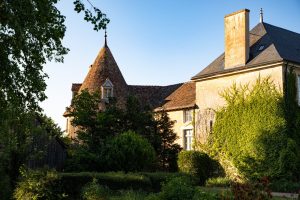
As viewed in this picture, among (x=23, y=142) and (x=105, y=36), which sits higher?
(x=105, y=36)

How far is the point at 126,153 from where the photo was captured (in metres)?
19.5

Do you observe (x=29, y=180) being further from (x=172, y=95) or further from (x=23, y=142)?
(x=172, y=95)

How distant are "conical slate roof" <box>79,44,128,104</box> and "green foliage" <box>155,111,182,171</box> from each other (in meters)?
5.30

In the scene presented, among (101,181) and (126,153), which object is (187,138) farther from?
(101,181)

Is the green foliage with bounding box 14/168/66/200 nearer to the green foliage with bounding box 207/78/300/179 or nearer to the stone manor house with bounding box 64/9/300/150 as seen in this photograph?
the green foliage with bounding box 207/78/300/179

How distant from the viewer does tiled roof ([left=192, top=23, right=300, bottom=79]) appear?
74.0ft

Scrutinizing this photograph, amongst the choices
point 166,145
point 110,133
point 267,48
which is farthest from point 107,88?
point 267,48

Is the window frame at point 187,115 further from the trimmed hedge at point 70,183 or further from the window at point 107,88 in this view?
the trimmed hedge at point 70,183

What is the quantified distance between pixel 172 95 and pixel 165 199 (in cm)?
1919

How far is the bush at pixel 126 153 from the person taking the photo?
63.8ft

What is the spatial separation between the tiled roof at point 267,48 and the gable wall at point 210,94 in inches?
19.2

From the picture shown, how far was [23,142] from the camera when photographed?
671 inches

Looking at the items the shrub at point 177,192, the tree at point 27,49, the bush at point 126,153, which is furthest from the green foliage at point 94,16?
the bush at point 126,153

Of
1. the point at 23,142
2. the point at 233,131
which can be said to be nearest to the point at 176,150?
the point at 233,131
